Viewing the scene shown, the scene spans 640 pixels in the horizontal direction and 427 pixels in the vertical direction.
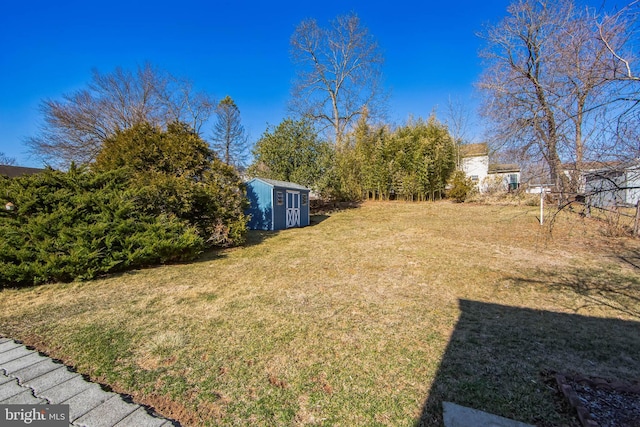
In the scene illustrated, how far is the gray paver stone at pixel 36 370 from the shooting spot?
2006 millimetres

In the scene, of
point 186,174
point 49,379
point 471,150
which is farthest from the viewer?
point 471,150

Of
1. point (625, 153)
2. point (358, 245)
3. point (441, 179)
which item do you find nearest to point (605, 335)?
point (625, 153)

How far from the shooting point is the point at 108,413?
5.49ft

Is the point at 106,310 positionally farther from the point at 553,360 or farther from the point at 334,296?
the point at 553,360

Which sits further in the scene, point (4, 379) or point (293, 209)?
point (293, 209)

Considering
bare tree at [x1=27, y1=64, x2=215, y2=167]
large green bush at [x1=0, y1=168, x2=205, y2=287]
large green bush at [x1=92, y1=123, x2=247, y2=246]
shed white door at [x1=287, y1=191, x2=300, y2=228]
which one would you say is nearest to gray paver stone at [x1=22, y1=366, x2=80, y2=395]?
large green bush at [x1=0, y1=168, x2=205, y2=287]

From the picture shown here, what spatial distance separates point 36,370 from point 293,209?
31.8ft

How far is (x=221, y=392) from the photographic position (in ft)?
6.34

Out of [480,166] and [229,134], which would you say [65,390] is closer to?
[229,134]

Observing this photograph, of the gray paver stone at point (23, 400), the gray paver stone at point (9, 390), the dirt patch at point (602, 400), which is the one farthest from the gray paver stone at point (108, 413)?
→ the dirt patch at point (602, 400)

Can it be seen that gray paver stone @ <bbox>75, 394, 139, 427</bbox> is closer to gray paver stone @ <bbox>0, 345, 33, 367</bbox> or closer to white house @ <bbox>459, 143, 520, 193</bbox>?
gray paver stone @ <bbox>0, 345, 33, 367</bbox>

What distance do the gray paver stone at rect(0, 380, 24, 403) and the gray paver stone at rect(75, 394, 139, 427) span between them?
0.62 meters

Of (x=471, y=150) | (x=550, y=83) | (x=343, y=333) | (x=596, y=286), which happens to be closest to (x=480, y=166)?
(x=471, y=150)

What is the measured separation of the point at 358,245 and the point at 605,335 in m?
5.05
